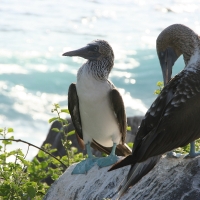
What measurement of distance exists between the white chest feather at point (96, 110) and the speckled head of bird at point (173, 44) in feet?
2.34

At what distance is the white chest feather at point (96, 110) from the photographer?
5.86 meters

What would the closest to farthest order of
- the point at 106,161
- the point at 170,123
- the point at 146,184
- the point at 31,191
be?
the point at 170,123 → the point at 146,184 → the point at 106,161 → the point at 31,191

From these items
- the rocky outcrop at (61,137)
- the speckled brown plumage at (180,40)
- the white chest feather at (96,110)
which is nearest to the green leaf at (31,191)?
the white chest feather at (96,110)

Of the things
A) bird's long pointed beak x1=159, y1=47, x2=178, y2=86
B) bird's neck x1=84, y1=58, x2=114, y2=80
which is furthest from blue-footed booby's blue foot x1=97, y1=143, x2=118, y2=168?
bird's long pointed beak x1=159, y1=47, x2=178, y2=86

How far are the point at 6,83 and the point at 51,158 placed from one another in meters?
10.0

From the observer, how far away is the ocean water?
49.3 feet

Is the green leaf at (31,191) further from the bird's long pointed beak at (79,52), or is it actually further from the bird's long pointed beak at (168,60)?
the bird's long pointed beak at (168,60)

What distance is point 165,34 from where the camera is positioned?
17.5ft

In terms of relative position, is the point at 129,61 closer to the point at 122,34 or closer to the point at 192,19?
the point at 122,34

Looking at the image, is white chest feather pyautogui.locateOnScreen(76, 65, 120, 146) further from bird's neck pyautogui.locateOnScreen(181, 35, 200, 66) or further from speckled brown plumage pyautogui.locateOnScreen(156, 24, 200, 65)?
bird's neck pyautogui.locateOnScreen(181, 35, 200, 66)

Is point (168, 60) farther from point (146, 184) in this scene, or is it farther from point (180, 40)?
point (146, 184)

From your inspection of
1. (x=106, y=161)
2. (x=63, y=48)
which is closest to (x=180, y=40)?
(x=106, y=161)

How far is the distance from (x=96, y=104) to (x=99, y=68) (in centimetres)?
35

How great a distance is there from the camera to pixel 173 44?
5.39 meters
